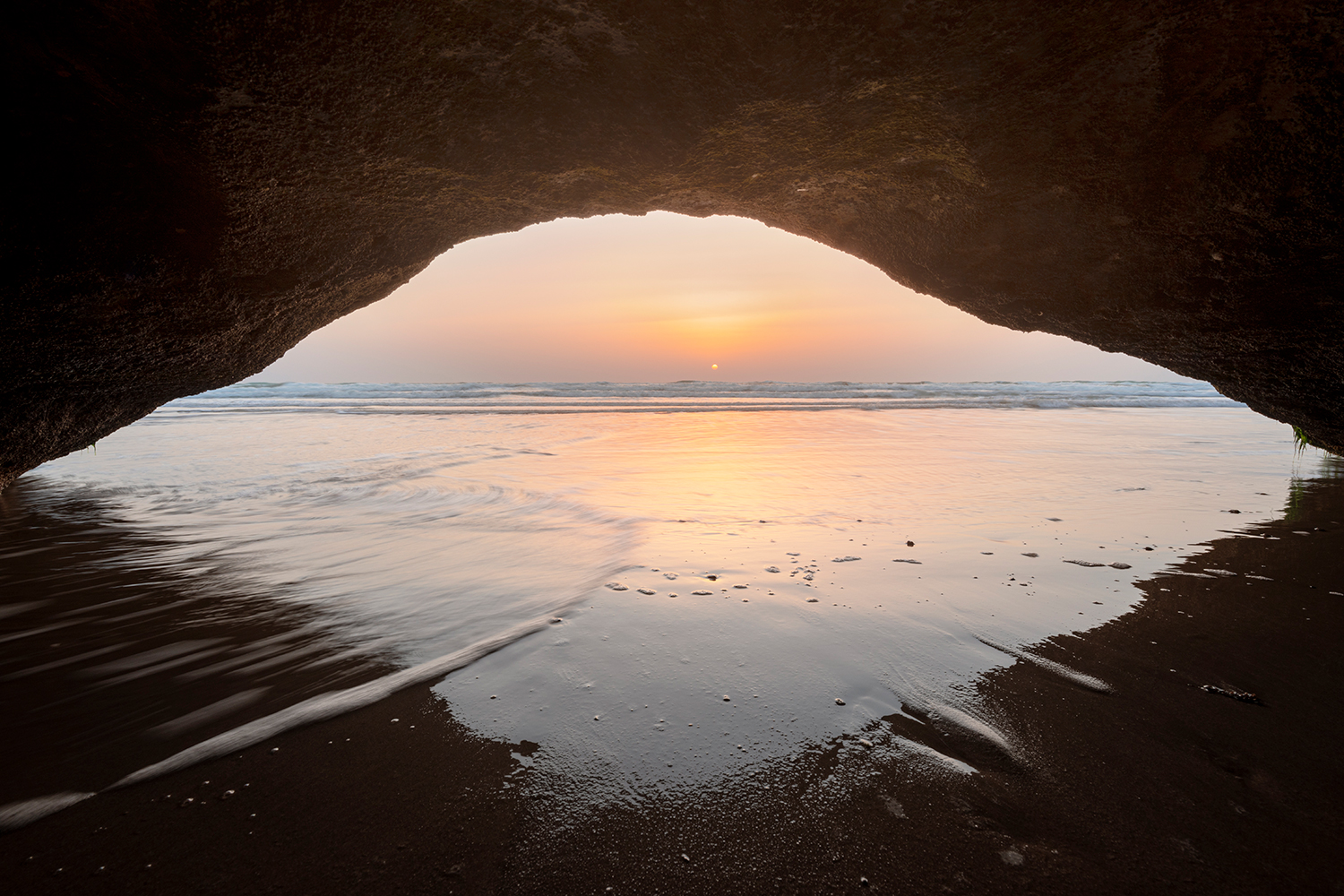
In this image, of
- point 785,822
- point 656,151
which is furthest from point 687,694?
point 656,151

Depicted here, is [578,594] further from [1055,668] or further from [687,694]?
[1055,668]

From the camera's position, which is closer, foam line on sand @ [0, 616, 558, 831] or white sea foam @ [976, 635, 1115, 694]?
foam line on sand @ [0, 616, 558, 831]

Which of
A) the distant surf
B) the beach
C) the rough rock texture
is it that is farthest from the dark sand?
the distant surf

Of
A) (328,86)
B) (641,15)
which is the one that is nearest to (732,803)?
(641,15)

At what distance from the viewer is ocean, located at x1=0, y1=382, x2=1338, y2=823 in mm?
2012

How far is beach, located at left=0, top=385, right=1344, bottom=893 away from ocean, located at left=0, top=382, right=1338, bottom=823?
22 millimetres

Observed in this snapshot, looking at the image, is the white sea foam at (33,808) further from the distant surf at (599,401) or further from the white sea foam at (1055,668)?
the distant surf at (599,401)

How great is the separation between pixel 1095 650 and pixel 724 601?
5.12ft

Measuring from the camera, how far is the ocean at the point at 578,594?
2.01 metres

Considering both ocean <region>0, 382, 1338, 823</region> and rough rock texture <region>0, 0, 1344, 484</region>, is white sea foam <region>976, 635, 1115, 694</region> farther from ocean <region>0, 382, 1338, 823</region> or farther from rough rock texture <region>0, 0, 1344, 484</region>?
rough rock texture <region>0, 0, 1344, 484</region>

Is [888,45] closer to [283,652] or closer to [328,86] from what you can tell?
[328,86]

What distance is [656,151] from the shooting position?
2723mm

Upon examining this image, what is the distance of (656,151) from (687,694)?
2.22 m

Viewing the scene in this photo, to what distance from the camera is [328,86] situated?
2.05 metres
